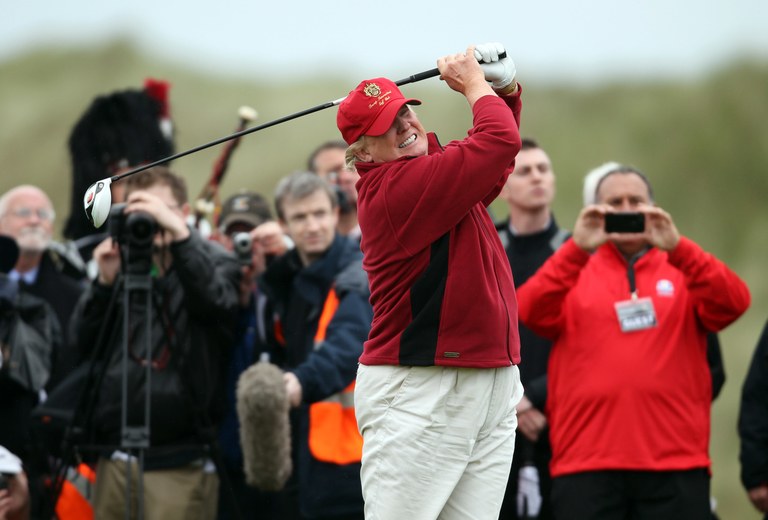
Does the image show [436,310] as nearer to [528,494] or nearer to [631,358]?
[631,358]

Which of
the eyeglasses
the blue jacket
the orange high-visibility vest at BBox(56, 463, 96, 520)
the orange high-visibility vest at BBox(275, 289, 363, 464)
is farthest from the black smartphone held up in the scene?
the eyeglasses

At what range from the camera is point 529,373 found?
532 centimetres

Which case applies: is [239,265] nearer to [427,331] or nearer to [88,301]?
[88,301]

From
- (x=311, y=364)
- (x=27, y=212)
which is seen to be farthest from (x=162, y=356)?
(x=27, y=212)

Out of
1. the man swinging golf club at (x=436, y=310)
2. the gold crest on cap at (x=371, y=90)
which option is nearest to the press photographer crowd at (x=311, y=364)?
the man swinging golf club at (x=436, y=310)

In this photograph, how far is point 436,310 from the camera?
136 inches

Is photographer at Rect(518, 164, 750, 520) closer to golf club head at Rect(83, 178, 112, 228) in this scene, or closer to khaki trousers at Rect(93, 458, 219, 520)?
khaki trousers at Rect(93, 458, 219, 520)

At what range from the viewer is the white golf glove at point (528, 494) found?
5152mm

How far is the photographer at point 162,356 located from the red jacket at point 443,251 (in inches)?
65.9

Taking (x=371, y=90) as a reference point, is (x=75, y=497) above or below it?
below

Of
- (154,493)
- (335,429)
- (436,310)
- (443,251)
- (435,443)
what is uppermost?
(443,251)

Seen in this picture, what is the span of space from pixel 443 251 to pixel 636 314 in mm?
1652

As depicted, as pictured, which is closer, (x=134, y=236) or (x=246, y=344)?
(x=134, y=236)

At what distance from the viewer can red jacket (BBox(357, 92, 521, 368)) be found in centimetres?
340
